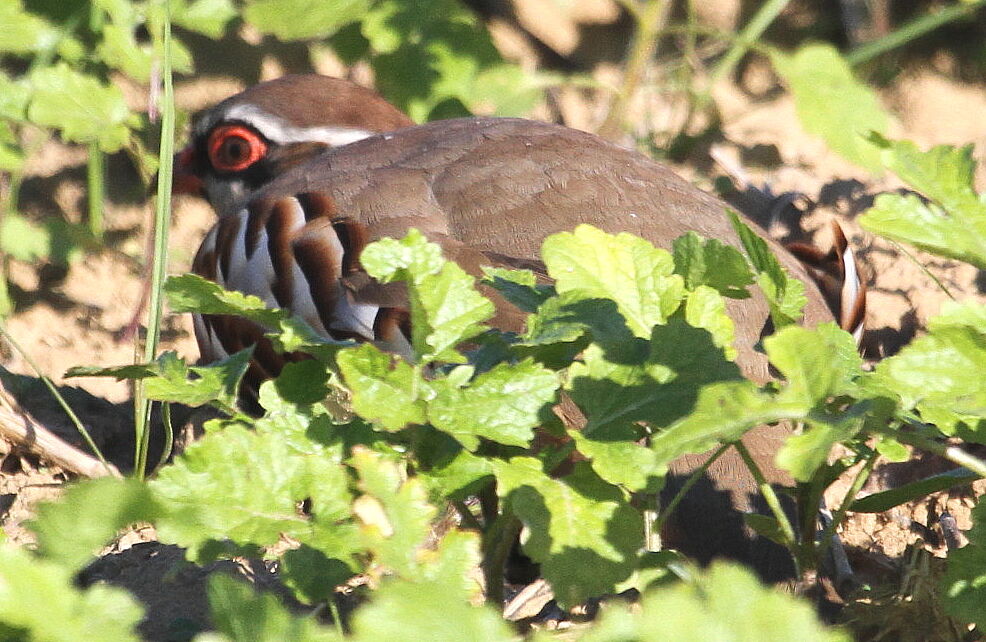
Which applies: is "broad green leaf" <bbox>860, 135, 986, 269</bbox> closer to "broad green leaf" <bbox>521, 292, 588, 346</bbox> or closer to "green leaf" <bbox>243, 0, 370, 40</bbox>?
"broad green leaf" <bbox>521, 292, 588, 346</bbox>

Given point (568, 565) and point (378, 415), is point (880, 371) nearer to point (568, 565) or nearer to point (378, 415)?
point (568, 565)

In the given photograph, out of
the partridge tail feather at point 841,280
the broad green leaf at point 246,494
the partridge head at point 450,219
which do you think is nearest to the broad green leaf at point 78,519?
the broad green leaf at point 246,494

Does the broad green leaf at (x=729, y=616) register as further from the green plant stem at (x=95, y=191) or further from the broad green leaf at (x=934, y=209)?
the green plant stem at (x=95, y=191)

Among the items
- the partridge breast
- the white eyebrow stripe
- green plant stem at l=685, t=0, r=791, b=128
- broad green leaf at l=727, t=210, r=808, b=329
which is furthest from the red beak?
broad green leaf at l=727, t=210, r=808, b=329

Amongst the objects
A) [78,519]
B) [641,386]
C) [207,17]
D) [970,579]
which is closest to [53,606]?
[78,519]

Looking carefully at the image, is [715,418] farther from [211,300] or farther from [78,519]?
[211,300]

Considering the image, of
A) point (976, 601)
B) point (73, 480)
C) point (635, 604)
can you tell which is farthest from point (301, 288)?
point (976, 601)

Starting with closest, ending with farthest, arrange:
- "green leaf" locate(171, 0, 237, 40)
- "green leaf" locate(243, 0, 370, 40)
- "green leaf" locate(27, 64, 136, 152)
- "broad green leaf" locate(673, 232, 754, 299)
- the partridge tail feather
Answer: "broad green leaf" locate(673, 232, 754, 299), the partridge tail feather, "green leaf" locate(27, 64, 136, 152), "green leaf" locate(171, 0, 237, 40), "green leaf" locate(243, 0, 370, 40)

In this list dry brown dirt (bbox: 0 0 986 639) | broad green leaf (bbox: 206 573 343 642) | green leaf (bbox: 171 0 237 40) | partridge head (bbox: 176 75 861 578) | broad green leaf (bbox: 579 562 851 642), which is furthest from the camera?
green leaf (bbox: 171 0 237 40)
